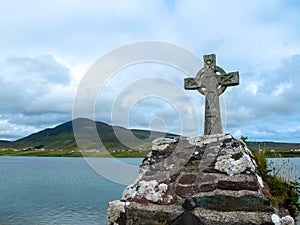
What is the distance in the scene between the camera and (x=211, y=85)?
9312 mm

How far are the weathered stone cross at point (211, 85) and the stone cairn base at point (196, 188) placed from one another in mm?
3768


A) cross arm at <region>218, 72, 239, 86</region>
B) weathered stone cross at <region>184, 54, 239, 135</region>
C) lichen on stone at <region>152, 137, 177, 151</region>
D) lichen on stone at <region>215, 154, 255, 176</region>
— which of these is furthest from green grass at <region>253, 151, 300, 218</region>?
cross arm at <region>218, 72, 239, 86</region>

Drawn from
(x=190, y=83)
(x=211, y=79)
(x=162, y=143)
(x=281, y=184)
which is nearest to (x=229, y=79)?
(x=211, y=79)

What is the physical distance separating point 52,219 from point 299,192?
23.2 m

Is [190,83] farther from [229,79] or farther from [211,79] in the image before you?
[229,79]

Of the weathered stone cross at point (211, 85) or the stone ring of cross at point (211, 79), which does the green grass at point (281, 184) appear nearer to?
the weathered stone cross at point (211, 85)

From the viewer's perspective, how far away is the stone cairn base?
4430mm

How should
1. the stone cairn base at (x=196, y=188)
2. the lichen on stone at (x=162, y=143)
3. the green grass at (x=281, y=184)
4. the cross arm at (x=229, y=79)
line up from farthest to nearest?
1. the cross arm at (x=229, y=79)
2. the lichen on stone at (x=162, y=143)
3. the green grass at (x=281, y=184)
4. the stone cairn base at (x=196, y=188)

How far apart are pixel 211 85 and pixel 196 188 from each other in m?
4.96

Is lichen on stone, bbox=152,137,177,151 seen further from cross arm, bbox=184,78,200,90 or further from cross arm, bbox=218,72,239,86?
cross arm, bbox=218,72,239,86

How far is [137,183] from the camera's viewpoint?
5.27 m

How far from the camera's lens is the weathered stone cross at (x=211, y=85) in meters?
9.25

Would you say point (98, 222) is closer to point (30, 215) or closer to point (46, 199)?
point (30, 215)

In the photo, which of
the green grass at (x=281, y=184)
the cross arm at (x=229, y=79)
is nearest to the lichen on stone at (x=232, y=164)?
the green grass at (x=281, y=184)
